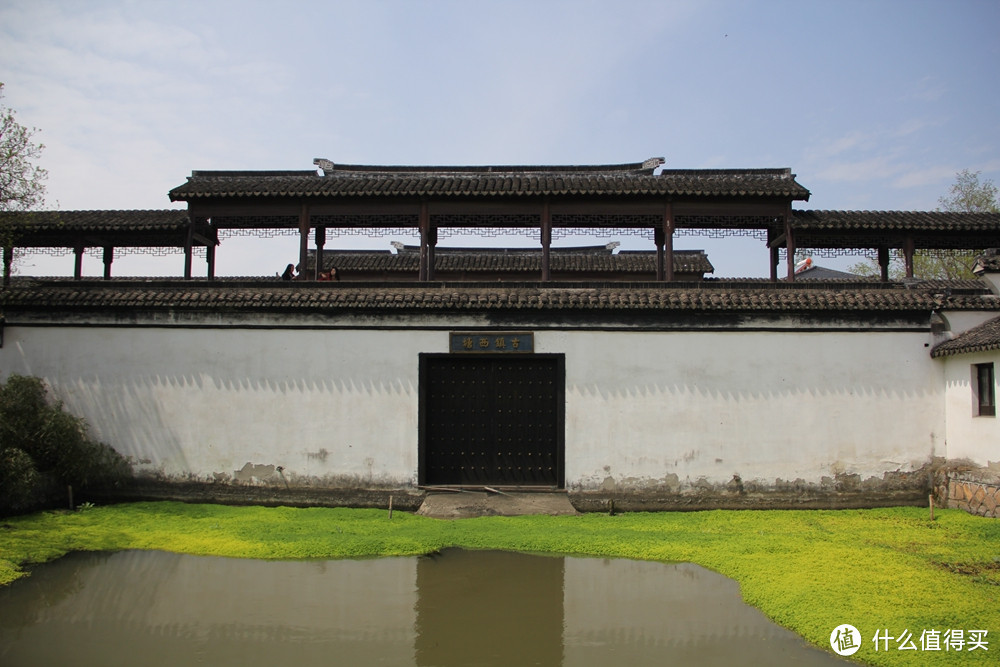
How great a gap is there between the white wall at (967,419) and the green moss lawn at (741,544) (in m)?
0.94

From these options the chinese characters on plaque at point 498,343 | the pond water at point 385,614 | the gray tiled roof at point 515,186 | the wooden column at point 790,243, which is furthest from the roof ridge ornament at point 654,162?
the pond water at point 385,614

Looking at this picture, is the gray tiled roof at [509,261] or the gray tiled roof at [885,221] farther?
the gray tiled roof at [509,261]

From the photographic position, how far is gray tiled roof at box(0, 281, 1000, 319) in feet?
32.7

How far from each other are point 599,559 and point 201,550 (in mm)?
4502

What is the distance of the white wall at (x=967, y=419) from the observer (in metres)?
9.03

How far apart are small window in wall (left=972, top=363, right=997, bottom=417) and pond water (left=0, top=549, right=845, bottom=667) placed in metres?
5.23

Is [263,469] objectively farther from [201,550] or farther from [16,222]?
[16,222]

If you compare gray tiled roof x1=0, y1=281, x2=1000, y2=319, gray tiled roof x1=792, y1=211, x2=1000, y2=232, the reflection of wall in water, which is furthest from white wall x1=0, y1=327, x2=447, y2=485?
gray tiled roof x1=792, y1=211, x2=1000, y2=232

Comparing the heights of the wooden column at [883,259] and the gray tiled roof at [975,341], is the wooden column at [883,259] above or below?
above

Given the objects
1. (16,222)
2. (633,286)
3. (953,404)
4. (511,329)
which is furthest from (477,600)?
(16,222)

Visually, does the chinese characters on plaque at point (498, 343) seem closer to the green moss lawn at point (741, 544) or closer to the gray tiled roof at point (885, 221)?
the green moss lawn at point (741, 544)

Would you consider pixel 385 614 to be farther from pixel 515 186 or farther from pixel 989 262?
pixel 989 262

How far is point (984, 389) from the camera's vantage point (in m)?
9.32

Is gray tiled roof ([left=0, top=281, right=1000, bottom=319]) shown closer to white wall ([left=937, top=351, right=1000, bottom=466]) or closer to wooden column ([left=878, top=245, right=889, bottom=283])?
white wall ([left=937, top=351, right=1000, bottom=466])
